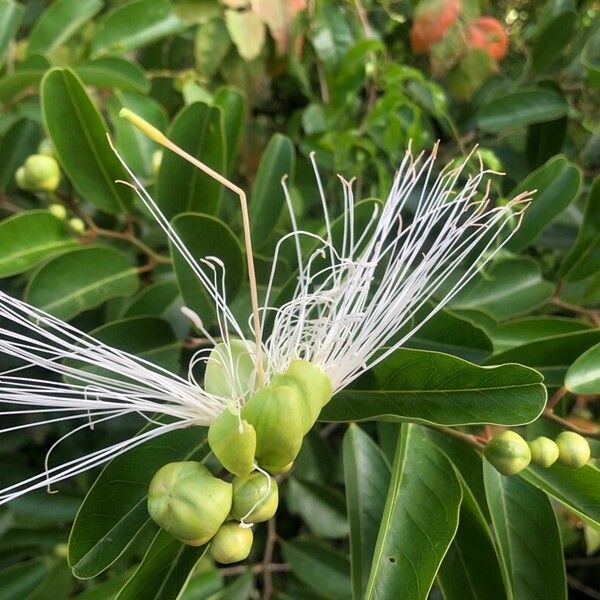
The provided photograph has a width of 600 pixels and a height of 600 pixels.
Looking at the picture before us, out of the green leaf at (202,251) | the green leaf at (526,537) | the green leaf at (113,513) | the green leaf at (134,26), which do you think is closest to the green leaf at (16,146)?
the green leaf at (134,26)

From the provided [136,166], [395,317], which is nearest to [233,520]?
[395,317]

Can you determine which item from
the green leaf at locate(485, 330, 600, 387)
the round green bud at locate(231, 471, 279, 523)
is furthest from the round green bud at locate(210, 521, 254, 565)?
the green leaf at locate(485, 330, 600, 387)

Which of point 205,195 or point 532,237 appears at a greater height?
point 205,195

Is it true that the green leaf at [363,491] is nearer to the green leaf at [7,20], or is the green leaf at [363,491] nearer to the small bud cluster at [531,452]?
the small bud cluster at [531,452]

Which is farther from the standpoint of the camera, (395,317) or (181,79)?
(181,79)

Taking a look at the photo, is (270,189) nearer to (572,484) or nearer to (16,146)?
(16,146)

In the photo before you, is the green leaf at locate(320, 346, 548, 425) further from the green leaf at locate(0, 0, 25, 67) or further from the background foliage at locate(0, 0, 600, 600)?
the green leaf at locate(0, 0, 25, 67)

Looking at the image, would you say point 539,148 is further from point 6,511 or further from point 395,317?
point 6,511
